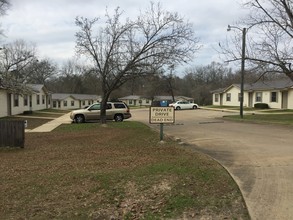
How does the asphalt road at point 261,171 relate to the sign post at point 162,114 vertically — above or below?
below

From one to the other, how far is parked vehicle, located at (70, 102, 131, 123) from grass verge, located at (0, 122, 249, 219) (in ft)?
60.2

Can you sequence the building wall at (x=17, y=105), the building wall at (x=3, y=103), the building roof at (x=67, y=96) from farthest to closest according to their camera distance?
the building roof at (x=67, y=96) < the building wall at (x=17, y=105) < the building wall at (x=3, y=103)

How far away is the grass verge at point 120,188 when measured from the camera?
592 centimetres

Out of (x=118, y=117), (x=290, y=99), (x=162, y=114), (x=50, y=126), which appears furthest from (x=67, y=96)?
(x=162, y=114)

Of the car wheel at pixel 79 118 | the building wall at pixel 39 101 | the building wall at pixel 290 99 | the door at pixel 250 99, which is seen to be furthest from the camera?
the door at pixel 250 99

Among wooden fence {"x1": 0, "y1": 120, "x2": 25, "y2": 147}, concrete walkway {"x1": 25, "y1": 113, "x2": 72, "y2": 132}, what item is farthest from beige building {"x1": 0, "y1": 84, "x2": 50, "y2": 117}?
wooden fence {"x1": 0, "y1": 120, "x2": 25, "y2": 147}

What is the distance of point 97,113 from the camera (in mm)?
28812

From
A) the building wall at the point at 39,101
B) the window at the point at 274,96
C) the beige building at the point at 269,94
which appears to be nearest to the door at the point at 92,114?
the beige building at the point at 269,94

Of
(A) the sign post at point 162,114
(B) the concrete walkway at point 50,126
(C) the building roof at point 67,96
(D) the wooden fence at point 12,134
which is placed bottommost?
(B) the concrete walkway at point 50,126

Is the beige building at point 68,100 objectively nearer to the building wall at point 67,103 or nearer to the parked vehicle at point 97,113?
the building wall at point 67,103

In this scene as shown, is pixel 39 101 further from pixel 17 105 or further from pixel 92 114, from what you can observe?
pixel 92 114

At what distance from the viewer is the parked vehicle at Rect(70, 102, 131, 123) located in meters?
28.8

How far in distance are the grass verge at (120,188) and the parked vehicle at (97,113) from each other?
60.2ft

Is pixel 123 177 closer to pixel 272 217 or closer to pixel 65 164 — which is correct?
pixel 65 164
